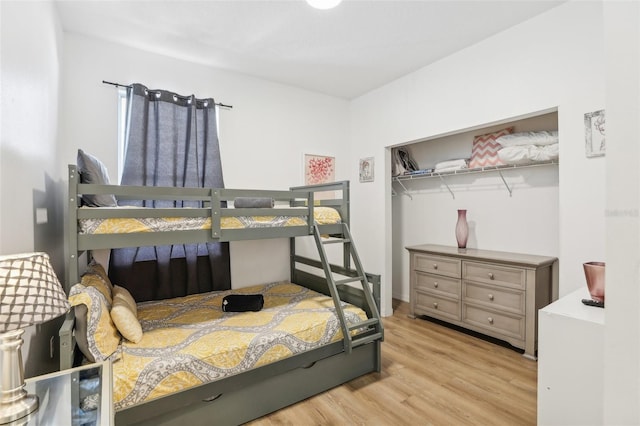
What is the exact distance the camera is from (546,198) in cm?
286

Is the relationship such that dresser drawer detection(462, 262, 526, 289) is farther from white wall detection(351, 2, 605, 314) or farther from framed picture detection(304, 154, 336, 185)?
framed picture detection(304, 154, 336, 185)

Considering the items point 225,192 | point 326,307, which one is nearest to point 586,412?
point 326,307

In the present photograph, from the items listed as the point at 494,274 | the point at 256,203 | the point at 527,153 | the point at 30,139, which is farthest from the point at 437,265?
the point at 30,139

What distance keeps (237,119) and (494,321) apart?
3.14 m

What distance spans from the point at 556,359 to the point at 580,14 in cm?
229

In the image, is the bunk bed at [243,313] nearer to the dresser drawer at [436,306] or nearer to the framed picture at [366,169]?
the dresser drawer at [436,306]

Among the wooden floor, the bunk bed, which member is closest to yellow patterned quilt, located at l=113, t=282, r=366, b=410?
the bunk bed

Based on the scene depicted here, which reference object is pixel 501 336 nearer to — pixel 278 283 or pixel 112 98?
pixel 278 283

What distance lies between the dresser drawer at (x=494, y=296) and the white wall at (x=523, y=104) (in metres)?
0.42

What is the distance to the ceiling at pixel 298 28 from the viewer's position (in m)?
2.22

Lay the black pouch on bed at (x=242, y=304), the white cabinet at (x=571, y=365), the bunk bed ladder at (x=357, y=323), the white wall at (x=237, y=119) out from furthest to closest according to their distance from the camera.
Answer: the white wall at (x=237, y=119)
the black pouch on bed at (x=242, y=304)
the bunk bed ladder at (x=357, y=323)
the white cabinet at (x=571, y=365)

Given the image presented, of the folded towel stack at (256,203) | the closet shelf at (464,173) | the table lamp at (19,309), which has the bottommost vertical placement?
the table lamp at (19,309)

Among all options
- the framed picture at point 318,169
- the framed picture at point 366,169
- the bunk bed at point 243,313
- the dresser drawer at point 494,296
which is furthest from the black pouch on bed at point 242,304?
the framed picture at point 366,169

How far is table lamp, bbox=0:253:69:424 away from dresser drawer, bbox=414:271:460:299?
9.98 feet
